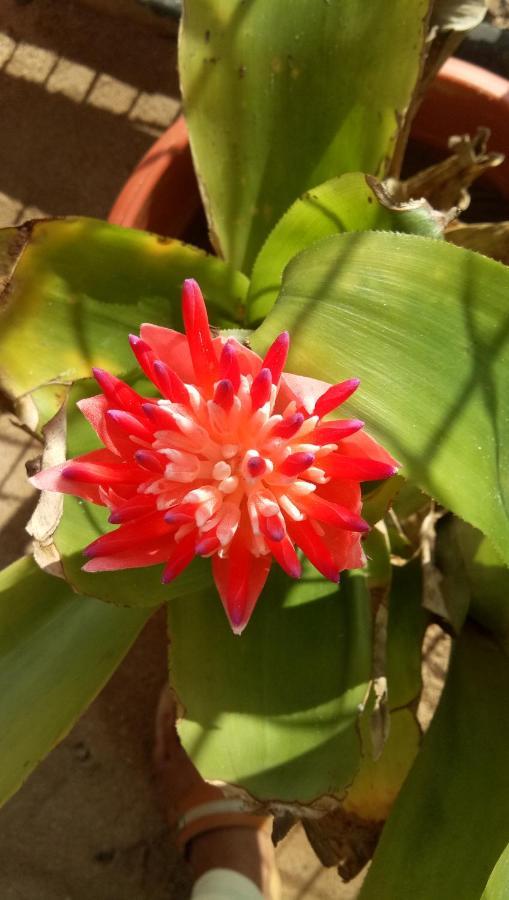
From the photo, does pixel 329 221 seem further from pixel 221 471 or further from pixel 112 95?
pixel 112 95

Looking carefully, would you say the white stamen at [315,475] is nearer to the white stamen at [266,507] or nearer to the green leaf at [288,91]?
the white stamen at [266,507]

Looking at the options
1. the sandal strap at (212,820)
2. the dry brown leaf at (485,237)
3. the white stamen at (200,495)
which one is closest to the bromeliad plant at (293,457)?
the white stamen at (200,495)

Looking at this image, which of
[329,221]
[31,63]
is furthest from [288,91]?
[31,63]

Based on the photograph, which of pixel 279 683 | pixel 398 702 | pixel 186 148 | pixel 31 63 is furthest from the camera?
pixel 31 63

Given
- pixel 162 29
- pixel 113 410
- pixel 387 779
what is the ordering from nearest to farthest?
pixel 113 410
pixel 387 779
pixel 162 29

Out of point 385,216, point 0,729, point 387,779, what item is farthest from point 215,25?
point 387,779

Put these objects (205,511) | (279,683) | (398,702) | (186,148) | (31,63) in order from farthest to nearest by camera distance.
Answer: (31,63) → (186,148) → (398,702) → (279,683) → (205,511)

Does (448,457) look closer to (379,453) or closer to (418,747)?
(379,453)

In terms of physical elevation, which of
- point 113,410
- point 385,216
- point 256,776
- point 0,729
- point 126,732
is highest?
point 385,216
